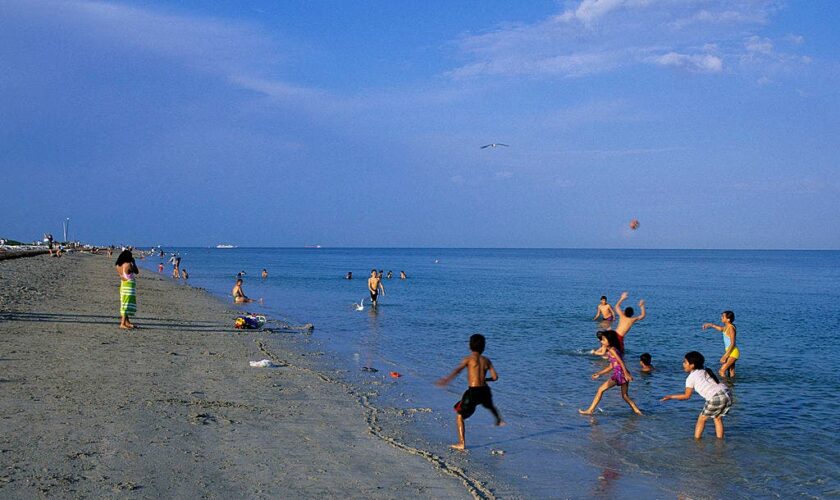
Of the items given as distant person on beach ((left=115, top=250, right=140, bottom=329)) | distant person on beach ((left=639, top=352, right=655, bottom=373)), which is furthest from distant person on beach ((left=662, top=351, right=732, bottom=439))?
distant person on beach ((left=115, top=250, right=140, bottom=329))

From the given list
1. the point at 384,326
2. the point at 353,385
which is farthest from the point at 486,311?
the point at 353,385

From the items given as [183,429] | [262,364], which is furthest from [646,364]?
[183,429]

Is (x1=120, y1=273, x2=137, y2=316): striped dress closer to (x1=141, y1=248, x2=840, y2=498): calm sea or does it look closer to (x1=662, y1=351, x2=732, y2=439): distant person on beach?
(x1=141, y1=248, x2=840, y2=498): calm sea

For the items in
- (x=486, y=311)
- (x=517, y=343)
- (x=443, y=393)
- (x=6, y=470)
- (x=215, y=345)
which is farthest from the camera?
(x=486, y=311)

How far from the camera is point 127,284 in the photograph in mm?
16672

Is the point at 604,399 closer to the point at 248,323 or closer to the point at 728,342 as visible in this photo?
the point at 728,342

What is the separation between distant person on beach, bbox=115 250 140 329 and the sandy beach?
193cm

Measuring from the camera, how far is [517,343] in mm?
19844

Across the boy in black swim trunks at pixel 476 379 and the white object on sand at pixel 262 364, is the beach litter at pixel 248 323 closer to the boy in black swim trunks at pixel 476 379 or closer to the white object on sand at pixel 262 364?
the white object on sand at pixel 262 364

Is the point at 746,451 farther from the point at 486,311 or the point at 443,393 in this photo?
the point at 486,311

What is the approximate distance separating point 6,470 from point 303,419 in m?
3.92

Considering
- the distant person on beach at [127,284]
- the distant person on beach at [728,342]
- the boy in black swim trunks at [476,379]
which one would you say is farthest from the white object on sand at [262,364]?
the distant person on beach at [728,342]

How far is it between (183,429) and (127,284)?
994cm

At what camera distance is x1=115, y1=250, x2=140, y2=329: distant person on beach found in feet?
53.4
